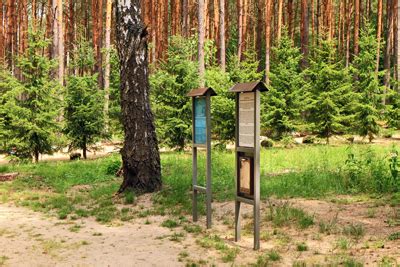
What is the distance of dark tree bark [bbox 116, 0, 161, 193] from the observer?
976 centimetres

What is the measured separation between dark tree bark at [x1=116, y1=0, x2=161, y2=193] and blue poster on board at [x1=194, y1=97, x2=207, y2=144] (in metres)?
2.42

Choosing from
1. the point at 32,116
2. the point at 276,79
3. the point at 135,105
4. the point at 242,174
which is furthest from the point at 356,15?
the point at 242,174

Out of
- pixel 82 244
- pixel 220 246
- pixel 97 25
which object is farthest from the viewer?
pixel 97 25

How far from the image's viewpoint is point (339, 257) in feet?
17.3

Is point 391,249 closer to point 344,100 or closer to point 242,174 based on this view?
point 242,174

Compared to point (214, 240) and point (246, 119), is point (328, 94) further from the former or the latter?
point (214, 240)

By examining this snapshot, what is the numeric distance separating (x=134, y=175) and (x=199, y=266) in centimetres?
485

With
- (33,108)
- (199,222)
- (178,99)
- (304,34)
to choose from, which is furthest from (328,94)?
(199,222)

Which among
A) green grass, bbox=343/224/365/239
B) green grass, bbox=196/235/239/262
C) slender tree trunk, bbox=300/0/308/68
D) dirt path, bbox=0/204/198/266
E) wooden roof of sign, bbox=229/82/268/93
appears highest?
slender tree trunk, bbox=300/0/308/68

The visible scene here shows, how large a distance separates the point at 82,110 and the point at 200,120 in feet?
33.4

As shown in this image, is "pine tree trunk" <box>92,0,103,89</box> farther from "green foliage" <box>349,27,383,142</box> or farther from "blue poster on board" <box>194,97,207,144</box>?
"blue poster on board" <box>194,97,207,144</box>

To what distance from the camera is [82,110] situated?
54.7 feet

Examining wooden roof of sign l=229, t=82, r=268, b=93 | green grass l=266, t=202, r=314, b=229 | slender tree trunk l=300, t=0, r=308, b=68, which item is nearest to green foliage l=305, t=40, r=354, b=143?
slender tree trunk l=300, t=0, r=308, b=68

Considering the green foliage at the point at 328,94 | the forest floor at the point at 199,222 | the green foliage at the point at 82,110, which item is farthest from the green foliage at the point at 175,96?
the green foliage at the point at 328,94
